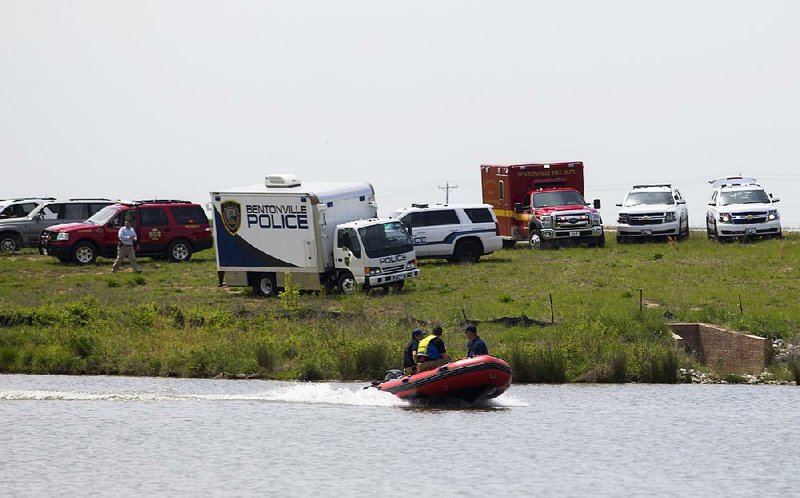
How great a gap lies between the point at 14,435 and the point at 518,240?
26888 millimetres

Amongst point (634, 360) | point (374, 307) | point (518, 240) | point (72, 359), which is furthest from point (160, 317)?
point (518, 240)

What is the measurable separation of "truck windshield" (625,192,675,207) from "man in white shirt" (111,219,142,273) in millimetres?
16868

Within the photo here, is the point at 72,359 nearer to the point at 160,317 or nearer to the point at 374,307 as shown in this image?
the point at 160,317

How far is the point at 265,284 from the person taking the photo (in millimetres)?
43312

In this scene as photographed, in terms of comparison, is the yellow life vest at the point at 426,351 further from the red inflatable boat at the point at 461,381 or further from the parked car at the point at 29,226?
the parked car at the point at 29,226

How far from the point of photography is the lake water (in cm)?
2619

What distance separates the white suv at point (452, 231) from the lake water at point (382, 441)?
1489 cm

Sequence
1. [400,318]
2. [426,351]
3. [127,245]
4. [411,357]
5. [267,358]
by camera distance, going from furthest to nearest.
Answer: [127,245] → [400,318] → [267,358] → [411,357] → [426,351]

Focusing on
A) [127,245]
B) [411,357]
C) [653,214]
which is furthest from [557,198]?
[411,357]

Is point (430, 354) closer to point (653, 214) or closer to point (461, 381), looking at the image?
point (461, 381)

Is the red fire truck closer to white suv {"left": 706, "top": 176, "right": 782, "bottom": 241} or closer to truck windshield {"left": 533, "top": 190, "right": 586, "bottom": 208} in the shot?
truck windshield {"left": 533, "top": 190, "right": 586, "bottom": 208}

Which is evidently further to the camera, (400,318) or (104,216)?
(104,216)

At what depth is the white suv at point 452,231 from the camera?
1895 inches

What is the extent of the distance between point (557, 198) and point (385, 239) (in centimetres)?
1236
